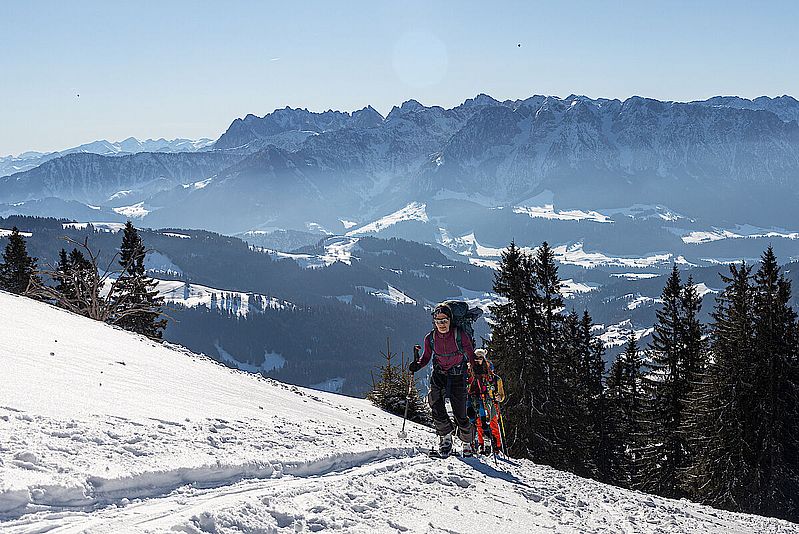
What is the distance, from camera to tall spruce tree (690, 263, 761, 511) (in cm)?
2088

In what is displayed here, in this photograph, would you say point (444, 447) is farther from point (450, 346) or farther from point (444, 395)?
point (450, 346)

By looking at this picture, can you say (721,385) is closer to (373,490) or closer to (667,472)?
(667,472)

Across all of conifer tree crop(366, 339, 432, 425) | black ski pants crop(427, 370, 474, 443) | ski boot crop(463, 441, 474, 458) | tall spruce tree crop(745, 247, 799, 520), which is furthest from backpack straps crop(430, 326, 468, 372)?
tall spruce tree crop(745, 247, 799, 520)

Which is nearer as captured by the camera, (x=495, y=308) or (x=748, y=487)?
(x=748, y=487)

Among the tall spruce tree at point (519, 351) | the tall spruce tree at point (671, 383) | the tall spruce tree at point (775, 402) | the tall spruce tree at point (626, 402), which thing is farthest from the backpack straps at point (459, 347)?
the tall spruce tree at point (626, 402)

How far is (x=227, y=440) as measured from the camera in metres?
7.85

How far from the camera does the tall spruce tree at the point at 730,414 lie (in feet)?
68.5

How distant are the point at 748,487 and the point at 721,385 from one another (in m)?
3.70

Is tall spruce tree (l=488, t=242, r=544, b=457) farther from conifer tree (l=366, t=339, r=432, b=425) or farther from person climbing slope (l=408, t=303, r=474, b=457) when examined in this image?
person climbing slope (l=408, t=303, r=474, b=457)

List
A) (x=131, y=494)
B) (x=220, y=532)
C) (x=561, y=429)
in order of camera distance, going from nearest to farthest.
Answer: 1. (x=220, y=532)
2. (x=131, y=494)
3. (x=561, y=429)

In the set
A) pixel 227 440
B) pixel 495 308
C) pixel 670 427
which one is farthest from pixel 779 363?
pixel 227 440

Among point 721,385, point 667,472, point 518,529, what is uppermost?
point 518,529

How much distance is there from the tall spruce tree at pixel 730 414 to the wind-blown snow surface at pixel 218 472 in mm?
13007

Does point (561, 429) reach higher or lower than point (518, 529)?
A: lower
